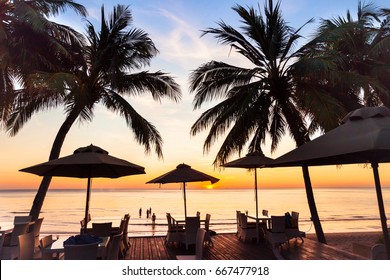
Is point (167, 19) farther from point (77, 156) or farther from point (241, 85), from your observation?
point (241, 85)

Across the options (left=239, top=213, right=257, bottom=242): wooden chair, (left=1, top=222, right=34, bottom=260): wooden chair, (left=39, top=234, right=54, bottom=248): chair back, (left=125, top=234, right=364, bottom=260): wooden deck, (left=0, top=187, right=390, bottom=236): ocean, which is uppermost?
(left=39, top=234, right=54, bottom=248): chair back

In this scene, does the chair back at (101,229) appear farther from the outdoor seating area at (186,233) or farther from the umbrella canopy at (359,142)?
the umbrella canopy at (359,142)

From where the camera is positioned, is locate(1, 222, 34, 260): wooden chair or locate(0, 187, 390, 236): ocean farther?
locate(0, 187, 390, 236): ocean

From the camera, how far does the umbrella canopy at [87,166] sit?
545 centimetres

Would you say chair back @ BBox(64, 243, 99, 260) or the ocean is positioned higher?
chair back @ BBox(64, 243, 99, 260)

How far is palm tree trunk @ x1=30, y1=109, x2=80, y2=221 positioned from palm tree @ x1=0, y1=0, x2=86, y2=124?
1753 mm

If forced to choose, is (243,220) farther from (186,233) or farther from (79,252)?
(79,252)

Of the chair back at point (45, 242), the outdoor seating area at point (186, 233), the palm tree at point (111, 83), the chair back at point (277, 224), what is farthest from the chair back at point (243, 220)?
the chair back at point (45, 242)

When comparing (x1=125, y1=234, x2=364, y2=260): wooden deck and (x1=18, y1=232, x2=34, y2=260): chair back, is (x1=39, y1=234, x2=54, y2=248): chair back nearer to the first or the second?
(x1=18, y1=232, x2=34, y2=260): chair back

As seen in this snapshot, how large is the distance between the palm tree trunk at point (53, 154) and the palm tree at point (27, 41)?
69.0 inches

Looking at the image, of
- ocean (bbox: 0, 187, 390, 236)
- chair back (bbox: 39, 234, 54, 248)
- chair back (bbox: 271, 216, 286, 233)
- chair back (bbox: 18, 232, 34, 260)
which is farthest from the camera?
ocean (bbox: 0, 187, 390, 236)

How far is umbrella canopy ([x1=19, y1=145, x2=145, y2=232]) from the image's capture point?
5.45 metres

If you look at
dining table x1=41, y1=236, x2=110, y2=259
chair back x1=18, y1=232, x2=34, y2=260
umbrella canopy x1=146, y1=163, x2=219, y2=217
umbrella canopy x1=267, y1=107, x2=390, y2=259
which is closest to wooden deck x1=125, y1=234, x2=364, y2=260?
umbrella canopy x1=146, y1=163, x2=219, y2=217

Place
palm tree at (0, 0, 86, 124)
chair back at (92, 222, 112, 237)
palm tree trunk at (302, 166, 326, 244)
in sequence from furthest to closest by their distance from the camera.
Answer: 1. palm tree trunk at (302, 166, 326, 244)
2. palm tree at (0, 0, 86, 124)
3. chair back at (92, 222, 112, 237)
